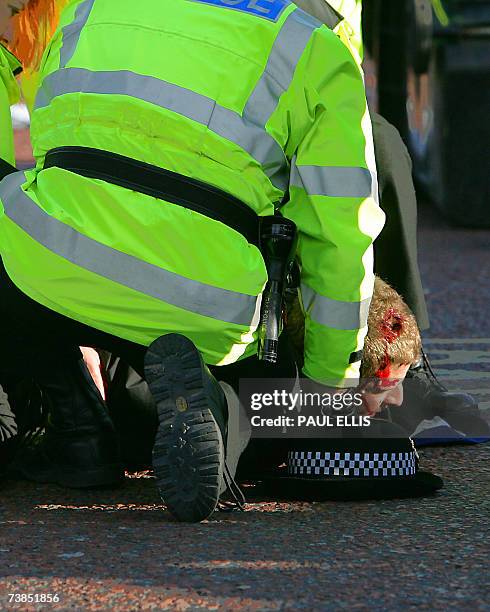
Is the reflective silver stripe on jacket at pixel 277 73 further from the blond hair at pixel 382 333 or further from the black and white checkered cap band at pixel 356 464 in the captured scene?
the black and white checkered cap band at pixel 356 464

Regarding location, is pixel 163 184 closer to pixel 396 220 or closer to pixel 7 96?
pixel 7 96

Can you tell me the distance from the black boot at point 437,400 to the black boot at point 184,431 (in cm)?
114

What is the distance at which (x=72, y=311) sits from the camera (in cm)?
321

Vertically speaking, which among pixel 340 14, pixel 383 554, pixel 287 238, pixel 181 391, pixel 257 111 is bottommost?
pixel 383 554

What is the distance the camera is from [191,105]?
3109mm

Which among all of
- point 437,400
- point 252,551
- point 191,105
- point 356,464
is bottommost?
point 252,551

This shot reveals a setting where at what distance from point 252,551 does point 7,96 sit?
4.50 ft

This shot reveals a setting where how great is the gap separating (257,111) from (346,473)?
0.87 m

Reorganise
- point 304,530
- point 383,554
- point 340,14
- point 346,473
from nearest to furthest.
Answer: point 383,554 → point 304,530 → point 346,473 → point 340,14

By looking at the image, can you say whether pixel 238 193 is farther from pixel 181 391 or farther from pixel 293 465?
pixel 293 465

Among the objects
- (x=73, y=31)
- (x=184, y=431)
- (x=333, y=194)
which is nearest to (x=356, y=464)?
(x=184, y=431)

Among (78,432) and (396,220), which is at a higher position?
(396,220)

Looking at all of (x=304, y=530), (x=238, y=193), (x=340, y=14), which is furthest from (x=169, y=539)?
(x=340, y=14)

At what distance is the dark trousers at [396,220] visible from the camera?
4000 millimetres
